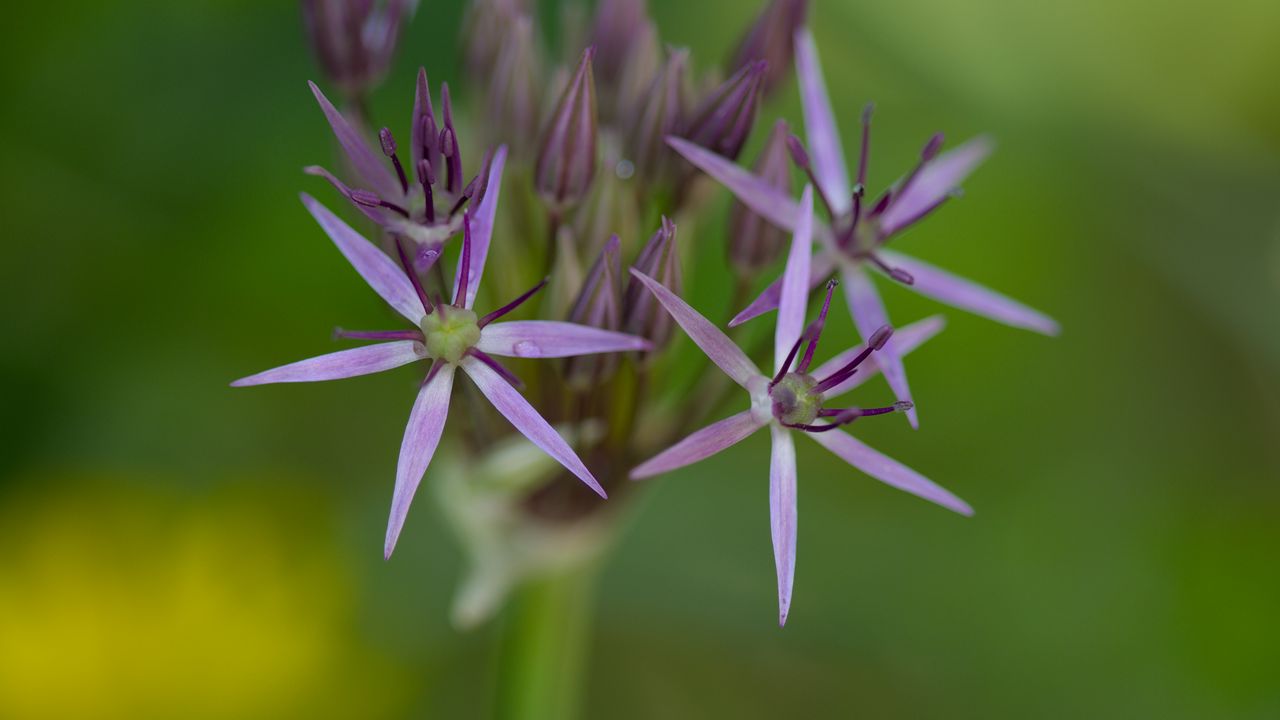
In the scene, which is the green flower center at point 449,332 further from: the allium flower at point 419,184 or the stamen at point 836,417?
the stamen at point 836,417

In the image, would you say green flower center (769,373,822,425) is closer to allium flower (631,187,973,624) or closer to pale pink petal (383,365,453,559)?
allium flower (631,187,973,624)

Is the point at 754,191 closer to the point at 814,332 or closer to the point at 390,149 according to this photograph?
the point at 814,332

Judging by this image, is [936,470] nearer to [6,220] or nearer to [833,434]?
[833,434]

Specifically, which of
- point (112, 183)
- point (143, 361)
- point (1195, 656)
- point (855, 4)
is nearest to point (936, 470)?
point (1195, 656)

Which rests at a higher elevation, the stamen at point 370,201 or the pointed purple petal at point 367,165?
the pointed purple petal at point 367,165

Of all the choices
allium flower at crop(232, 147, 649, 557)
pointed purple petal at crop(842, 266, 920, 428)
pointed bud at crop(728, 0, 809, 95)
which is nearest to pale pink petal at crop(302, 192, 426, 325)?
allium flower at crop(232, 147, 649, 557)

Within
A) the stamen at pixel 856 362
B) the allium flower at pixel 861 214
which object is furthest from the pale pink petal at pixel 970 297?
the stamen at pixel 856 362
